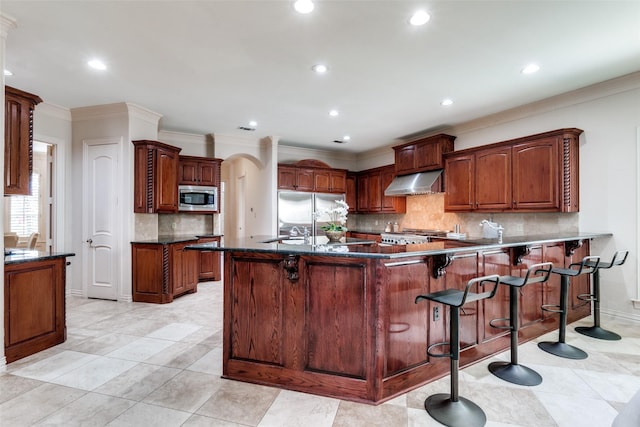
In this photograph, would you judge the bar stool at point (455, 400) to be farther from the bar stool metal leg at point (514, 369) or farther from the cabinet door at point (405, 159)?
the cabinet door at point (405, 159)

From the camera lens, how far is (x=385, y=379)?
2146mm

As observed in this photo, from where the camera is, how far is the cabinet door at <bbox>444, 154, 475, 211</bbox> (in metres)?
4.87

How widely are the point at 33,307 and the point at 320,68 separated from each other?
142 inches

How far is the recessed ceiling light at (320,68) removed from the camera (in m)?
3.22

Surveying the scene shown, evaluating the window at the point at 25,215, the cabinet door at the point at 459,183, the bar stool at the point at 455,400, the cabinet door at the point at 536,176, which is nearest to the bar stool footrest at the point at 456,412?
the bar stool at the point at 455,400

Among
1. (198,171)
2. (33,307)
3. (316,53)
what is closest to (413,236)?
(316,53)

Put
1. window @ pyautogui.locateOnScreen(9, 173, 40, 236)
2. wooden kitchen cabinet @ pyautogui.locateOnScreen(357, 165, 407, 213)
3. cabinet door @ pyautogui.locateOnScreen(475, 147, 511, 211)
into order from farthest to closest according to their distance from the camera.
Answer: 1. window @ pyautogui.locateOnScreen(9, 173, 40, 236)
2. wooden kitchen cabinet @ pyautogui.locateOnScreen(357, 165, 407, 213)
3. cabinet door @ pyautogui.locateOnScreen(475, 147, 511, 211)

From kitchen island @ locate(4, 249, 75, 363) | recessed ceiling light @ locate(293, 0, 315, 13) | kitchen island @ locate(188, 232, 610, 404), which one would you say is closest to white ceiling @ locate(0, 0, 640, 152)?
recessed ceiling light @ locate(293, 0, 315, 13)

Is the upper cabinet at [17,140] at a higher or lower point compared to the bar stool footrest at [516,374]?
higher

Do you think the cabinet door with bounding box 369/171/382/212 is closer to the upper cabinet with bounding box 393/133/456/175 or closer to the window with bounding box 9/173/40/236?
the upper cabinet with bounding box 393/133/456/175

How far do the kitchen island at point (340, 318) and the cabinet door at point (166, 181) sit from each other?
9.44ft

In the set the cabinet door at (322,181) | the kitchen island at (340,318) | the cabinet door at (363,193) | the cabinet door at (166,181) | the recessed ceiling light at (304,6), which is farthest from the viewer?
the cabinet door at (363,193)

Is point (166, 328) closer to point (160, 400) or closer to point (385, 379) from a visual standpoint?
point (160, 400)

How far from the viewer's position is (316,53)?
9.71ft
